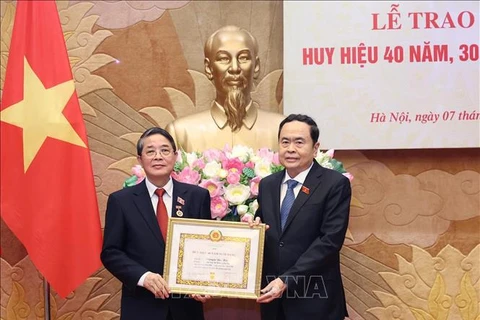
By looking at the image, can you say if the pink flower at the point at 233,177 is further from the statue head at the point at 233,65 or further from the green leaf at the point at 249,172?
the statue head at the point at 233,65

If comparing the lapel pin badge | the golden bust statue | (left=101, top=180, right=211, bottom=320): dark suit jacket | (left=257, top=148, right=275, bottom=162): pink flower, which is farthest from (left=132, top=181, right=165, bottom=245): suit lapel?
the golden bust statue

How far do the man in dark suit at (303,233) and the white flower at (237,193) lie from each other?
193 millimetres

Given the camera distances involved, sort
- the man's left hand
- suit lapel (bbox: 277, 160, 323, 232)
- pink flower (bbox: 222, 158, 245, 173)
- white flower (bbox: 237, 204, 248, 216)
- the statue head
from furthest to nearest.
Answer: the statue head < pink flower (bbox: 222, 158, 245, 173) < white flower (bbox: 237, 204, 248, 216) < suit lapel (bbox: 277, 160, 323, 232) < the man's left hand

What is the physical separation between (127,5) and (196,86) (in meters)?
0.63

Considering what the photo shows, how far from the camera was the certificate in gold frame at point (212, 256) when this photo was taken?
7.78ft

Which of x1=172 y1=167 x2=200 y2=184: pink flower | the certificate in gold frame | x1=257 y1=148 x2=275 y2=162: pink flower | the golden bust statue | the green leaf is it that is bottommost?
the certificate in gold frame

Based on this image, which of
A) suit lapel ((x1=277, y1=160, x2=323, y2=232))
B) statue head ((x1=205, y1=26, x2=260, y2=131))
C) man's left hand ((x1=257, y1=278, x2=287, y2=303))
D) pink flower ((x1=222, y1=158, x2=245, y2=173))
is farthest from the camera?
statue head ((x1=205, y1=26, x2=260, y2=131))

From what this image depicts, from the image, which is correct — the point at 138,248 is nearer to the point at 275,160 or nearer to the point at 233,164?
the point at 233,164

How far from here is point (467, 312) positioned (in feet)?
12.1

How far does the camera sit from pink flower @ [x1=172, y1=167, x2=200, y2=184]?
108 inches

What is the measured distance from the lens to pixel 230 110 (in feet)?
11.0

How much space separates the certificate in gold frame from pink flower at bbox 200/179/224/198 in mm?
345

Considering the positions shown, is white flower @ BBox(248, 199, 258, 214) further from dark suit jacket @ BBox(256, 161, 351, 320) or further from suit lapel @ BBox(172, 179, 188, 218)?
suit lapel @ BBox(172, 179, 188, 218)

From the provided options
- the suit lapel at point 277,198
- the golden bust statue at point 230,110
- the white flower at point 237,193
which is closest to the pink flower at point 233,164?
the white flower at point 237,193
